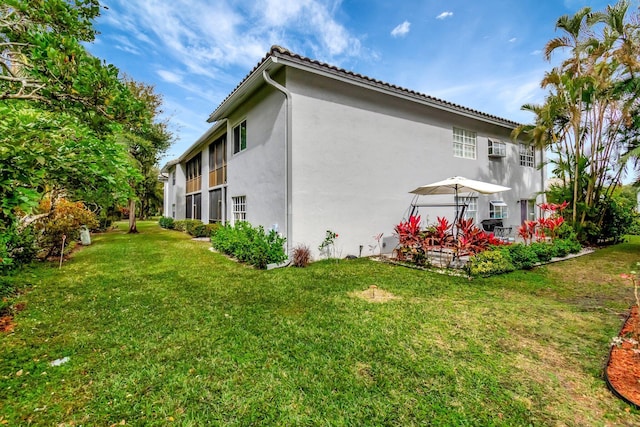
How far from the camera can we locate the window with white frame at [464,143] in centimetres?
1240

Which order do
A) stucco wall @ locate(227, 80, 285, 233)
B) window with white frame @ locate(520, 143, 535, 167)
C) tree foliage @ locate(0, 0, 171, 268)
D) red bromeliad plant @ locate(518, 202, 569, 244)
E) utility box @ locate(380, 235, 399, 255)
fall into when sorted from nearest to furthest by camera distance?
tree foliage @ locate(0, 0, 171, 268), stucco wall @ locate(227, 80, 285, 233), red bromeliad plant @ locate(518, 202, 569, 244), utility box @ locate(380, 235, 399, 255), window with white frame @ locate(520, 143, 535, 167)

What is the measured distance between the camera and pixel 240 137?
475 inches

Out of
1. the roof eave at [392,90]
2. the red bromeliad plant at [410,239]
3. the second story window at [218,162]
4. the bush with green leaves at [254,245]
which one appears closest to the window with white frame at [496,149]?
the roof eave at [392,90]

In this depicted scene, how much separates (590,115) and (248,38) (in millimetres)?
13995

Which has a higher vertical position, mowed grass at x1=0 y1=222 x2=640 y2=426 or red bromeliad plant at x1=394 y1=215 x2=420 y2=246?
red bromeliad plant at x1=394 y1=215 x2=420 y2=246

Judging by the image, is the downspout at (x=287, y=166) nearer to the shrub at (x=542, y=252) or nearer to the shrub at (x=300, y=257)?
the shrub at (x=300, y=257)

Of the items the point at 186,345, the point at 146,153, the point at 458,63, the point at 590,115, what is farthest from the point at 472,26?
the point at 146,153

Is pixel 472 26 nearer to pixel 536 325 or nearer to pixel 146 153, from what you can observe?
pixel 536 325

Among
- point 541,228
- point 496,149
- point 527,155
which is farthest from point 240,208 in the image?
point 527,155

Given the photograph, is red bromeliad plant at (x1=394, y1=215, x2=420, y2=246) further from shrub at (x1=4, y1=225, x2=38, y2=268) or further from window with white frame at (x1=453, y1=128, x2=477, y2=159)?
shrub at (x1=4, y1=225, x2=38, y2=268)

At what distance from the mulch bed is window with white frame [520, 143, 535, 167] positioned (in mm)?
14599

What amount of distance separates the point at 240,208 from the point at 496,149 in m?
12.3

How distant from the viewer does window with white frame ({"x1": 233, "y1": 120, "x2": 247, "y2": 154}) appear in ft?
38.0

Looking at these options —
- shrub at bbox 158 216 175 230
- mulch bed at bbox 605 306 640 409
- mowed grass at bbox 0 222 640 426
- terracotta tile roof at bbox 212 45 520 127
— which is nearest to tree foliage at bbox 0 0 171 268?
mowed grass at bbox 0 222 640 426
